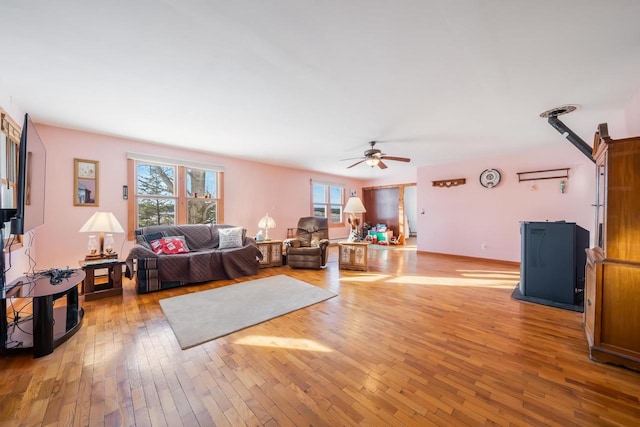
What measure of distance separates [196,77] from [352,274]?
11.6ft

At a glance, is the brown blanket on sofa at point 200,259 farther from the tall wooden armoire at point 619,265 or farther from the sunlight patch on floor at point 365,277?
the tall wooden armoire at point 619,265

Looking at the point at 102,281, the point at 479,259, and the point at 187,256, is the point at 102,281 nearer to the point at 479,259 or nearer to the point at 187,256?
the point at 187,256

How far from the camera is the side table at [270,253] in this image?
15.3 ft

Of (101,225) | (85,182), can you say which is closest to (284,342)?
(101,225)

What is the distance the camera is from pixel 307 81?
230 cm

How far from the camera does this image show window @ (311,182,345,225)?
736cm

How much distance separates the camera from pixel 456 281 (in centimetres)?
381

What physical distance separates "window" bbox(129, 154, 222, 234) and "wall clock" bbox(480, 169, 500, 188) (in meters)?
5.88

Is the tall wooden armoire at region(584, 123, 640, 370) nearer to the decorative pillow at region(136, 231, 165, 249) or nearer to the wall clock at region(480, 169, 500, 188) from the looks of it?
the wall clock at region(480, 169, 500, 188)

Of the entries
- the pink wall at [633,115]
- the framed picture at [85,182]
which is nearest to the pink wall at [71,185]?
the framed picture at [85,182]

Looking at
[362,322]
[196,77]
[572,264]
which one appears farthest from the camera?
[572,264]

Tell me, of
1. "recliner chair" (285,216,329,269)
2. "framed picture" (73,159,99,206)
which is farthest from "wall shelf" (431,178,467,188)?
"framed picture" (73,159,99,206)

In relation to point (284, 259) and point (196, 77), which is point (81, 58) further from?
point (284, 259)

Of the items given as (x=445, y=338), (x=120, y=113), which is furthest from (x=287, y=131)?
(x=445, y=338)
